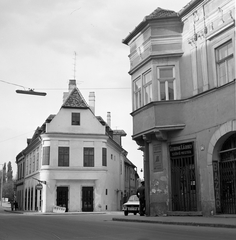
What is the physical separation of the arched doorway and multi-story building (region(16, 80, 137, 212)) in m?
27.3

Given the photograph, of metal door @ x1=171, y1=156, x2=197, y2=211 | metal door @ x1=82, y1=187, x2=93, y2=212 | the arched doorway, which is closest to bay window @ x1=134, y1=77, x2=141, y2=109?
metal door @ x1=171, y1=156, x2=197, y2=211

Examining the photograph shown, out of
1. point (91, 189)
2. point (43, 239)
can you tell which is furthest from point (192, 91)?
point (91, 189)

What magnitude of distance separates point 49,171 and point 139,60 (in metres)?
24.1

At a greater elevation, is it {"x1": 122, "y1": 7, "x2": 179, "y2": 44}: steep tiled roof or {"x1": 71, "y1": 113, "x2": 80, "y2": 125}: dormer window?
{"x1": 122, "y1": 7, "x2": 179, "y2": 44}: steep tiled roof

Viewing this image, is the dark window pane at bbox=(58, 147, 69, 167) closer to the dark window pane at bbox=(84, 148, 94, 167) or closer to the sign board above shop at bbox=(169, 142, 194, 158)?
the dark window pane at bbox=(84, 148, 94, 167)

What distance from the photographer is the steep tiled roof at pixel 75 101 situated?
4544 cm

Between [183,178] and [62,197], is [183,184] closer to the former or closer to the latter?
[183,178]

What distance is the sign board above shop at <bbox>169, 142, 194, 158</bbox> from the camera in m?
19.6

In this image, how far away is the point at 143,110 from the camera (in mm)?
21562

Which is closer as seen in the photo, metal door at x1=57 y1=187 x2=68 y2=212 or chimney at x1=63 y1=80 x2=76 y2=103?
metal door at x1=57 y1=187 x2=68 y2=212

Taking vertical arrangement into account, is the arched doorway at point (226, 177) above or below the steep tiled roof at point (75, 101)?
below

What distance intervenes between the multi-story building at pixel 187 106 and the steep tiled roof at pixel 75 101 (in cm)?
2266

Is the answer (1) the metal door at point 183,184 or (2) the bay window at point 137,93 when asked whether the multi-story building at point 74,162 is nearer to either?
(2) the bay window at point 137,93

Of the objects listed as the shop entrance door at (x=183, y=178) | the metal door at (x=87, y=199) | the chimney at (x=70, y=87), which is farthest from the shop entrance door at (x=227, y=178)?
the chimney at (x=70, y=87)
